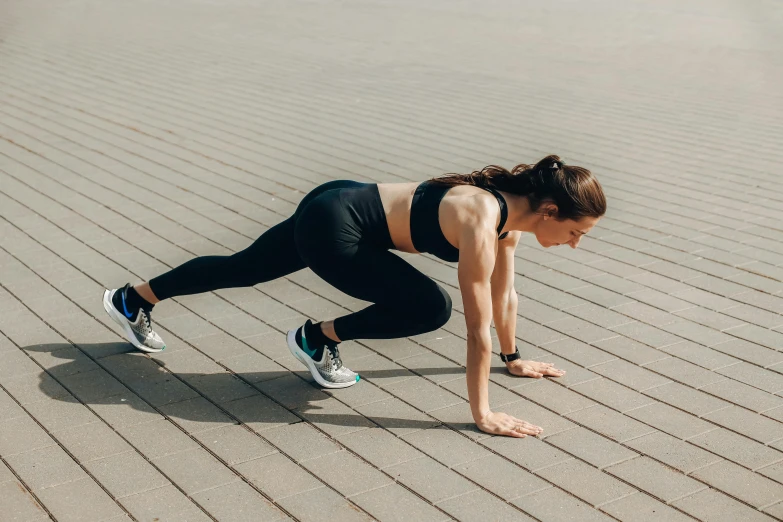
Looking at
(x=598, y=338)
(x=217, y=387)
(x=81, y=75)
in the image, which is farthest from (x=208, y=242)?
(x=81, y=75)

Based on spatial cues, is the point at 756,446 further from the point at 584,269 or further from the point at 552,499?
the point at 584,269

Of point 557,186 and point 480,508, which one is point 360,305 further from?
point 480,508

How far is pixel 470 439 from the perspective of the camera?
381cm

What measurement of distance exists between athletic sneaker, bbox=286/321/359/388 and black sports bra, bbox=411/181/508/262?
71 centimetres

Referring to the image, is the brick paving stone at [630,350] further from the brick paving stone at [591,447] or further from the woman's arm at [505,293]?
the brick paving stone at [591,447]

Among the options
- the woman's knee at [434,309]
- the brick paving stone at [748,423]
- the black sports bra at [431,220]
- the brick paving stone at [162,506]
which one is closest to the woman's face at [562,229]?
the black sports bra at [431,220]

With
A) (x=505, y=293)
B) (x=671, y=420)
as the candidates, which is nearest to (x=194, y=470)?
(x=505, y=293)

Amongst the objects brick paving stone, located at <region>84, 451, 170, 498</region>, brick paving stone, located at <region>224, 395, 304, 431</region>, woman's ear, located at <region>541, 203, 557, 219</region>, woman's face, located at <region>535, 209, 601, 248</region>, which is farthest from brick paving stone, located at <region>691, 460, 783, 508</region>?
brick paving stone, located at <region>84, 451, 170, 498</region>

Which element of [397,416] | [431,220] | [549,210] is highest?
[549,210]

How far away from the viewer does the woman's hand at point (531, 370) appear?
4355mm

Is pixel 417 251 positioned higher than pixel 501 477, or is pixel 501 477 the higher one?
pixel 417 251

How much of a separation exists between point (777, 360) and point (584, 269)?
1498 mm

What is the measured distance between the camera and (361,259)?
3865mm

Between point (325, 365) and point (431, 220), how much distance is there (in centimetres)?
90
